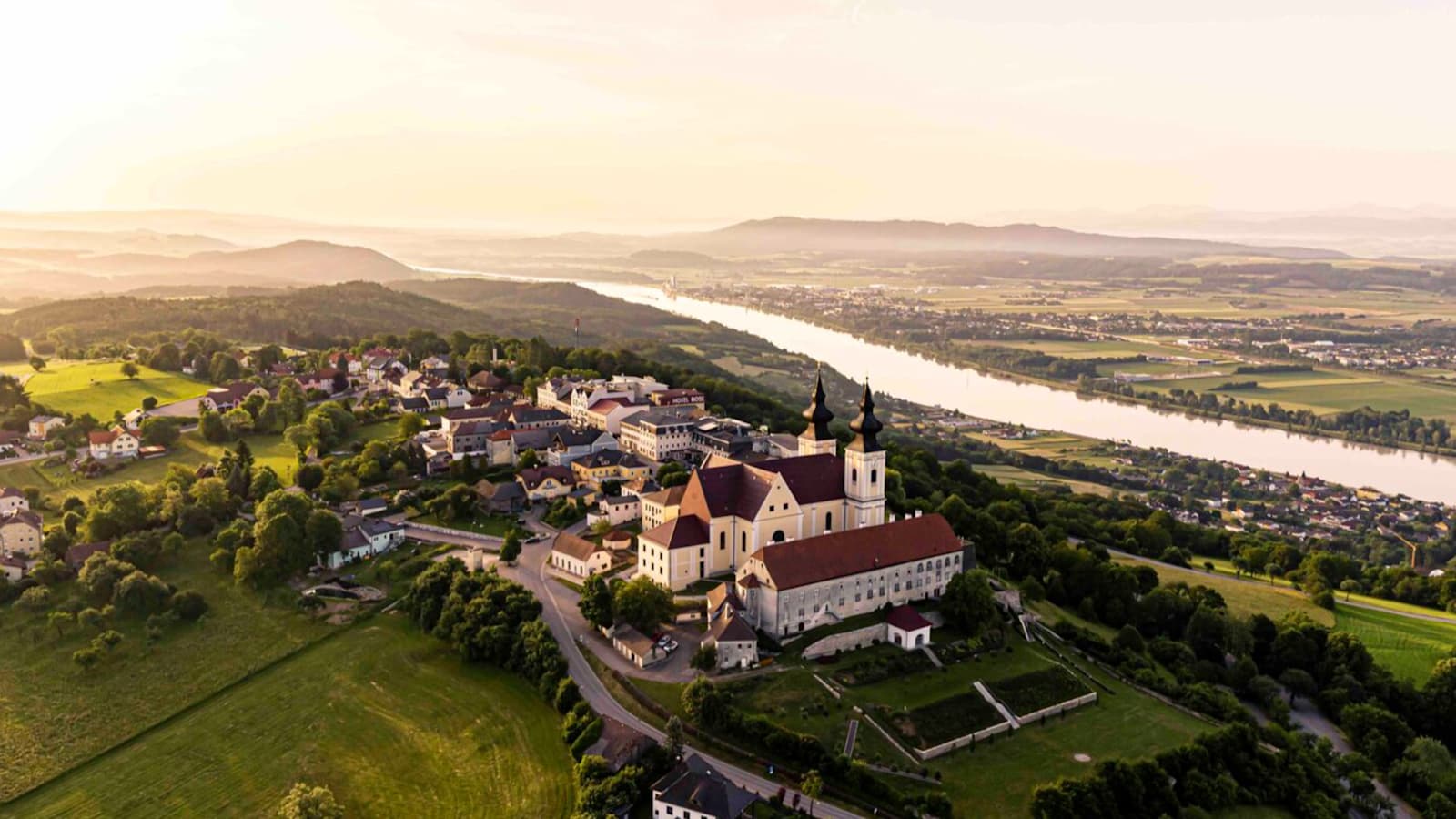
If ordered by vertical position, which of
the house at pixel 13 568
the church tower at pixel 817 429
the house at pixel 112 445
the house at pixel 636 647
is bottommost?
the house at pixel 636 647

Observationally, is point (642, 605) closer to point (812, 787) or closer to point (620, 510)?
point (812, 787)

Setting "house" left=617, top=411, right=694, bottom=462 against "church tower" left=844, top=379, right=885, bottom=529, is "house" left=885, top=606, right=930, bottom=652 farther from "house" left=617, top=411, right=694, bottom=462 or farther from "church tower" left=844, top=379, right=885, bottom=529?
"house" left=617, top=411, right=694, bottom=462

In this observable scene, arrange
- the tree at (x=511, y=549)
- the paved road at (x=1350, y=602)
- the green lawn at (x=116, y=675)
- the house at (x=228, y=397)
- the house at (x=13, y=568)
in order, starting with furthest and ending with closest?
the house at (x=228, y=397)
the paved road at (x=1350, y=602)
the tree at (x=511, y=549)
the house at (x=13, y=568)
the green lawn at (x=116, y=675)

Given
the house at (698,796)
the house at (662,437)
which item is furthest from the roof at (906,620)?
the house at (662,437)

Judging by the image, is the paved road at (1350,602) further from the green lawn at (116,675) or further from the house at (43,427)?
the house at (43,427)

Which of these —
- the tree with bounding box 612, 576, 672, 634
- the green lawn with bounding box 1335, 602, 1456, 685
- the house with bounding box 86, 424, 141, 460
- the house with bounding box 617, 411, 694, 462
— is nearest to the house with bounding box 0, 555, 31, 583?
the house with bounding box 86, 424, 141, 460

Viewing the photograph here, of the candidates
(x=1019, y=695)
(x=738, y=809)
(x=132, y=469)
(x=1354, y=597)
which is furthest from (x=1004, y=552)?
(x=132, y=469)

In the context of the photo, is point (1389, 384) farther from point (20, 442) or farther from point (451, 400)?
point (20, 442)

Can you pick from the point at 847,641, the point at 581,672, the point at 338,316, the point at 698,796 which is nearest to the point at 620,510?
the point at 581,672
